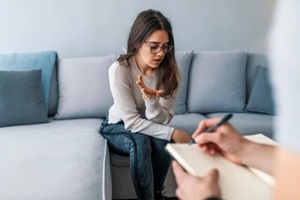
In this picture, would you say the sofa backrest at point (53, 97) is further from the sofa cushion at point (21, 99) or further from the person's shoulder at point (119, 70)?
the person's shoulder at point (119, 70)

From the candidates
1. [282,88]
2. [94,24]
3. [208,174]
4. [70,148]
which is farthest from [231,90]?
[282,88]

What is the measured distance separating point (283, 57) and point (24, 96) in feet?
6.61

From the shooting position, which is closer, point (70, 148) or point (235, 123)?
point (70, 148)

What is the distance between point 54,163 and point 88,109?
0.91m

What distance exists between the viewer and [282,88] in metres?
0.52

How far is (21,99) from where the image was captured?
226cm

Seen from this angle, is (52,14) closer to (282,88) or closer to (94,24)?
(94,24)

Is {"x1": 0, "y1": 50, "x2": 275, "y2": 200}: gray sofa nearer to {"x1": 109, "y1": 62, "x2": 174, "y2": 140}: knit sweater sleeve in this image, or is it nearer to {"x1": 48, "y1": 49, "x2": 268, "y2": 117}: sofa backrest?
{"x1": 48, "y1": 49, "x2": 268, "y2": 117}: sofa backrest

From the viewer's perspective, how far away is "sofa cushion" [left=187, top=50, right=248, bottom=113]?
8.48ft

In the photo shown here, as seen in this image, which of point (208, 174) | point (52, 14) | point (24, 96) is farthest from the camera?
point (52, 14)

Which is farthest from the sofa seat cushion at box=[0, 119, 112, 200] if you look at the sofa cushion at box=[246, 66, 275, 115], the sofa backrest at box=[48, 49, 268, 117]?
the sofa cushion at box=[246, 66, 275, 115]

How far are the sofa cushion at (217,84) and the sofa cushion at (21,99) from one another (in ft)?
3.46

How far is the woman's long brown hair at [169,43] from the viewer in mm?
1862

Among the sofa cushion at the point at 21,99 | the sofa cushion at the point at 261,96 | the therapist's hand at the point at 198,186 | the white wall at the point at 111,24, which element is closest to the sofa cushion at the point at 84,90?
the sofa cushion at the point at 21,99
